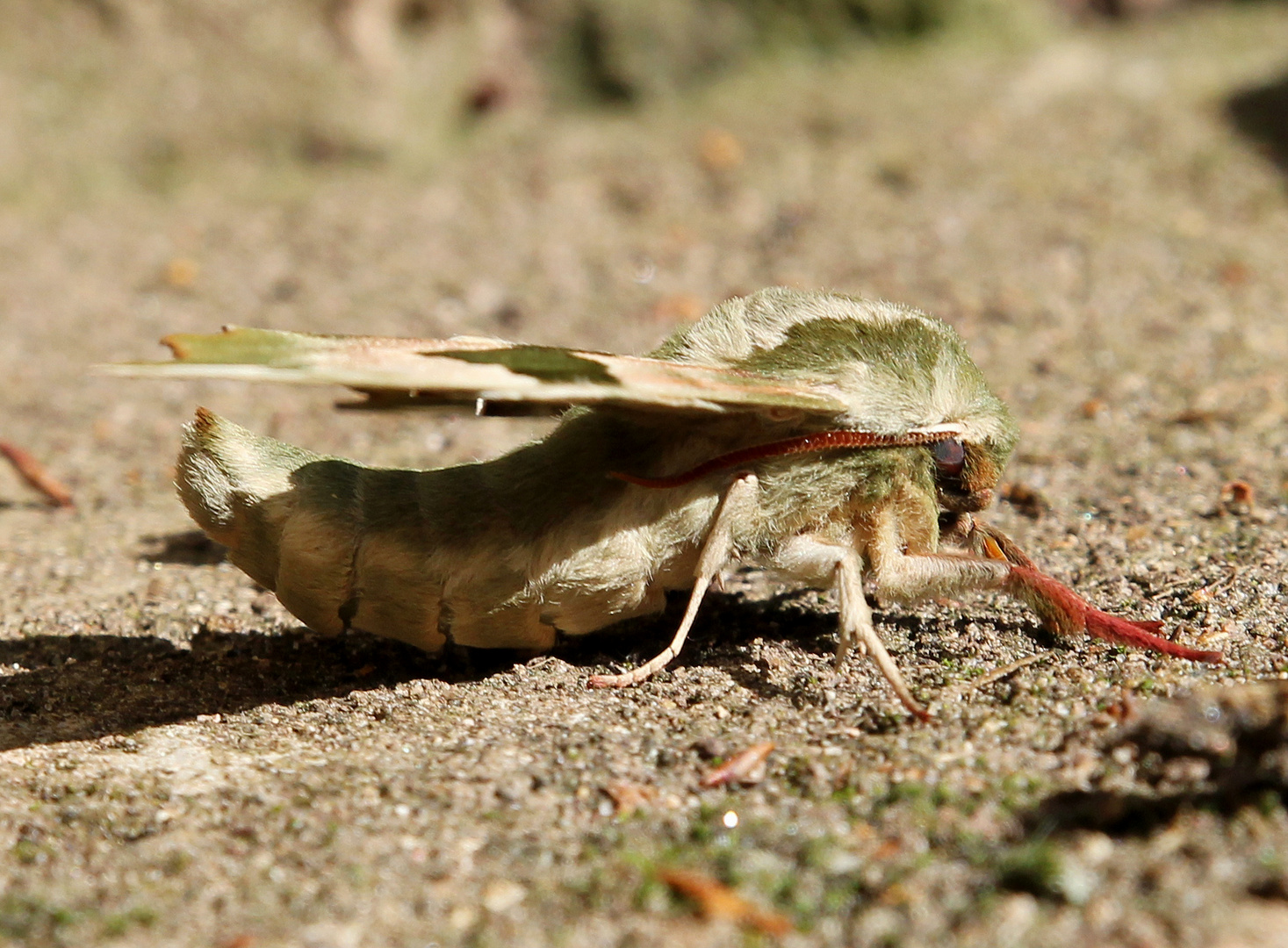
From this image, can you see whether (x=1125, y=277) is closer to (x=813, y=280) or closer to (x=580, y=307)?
(x=813, y=280)

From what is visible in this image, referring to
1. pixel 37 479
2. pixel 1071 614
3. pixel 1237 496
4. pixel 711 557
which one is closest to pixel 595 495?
pixel 711 557

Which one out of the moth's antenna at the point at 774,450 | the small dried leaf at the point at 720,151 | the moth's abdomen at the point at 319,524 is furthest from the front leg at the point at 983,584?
the small dried leaf at the point at 720,151

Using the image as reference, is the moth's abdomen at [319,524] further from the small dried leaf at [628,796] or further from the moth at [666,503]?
the small dried leaf at [628,796]

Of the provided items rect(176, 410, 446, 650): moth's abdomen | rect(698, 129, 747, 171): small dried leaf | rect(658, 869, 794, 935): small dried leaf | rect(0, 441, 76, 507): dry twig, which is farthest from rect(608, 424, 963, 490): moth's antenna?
rect(698, 129, 747, 171): small dried leaf

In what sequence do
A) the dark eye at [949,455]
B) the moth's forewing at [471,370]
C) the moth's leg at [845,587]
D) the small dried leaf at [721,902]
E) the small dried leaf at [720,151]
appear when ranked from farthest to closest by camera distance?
the small dried leaf at [720,151]
the dark eye at [949,455]
the moth's leg at [845,587]
the moth's forewing at [471,370]
the small dried leaf at [721,902]

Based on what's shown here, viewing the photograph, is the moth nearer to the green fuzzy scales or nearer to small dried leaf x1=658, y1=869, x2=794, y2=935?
the green fuzzy scales
